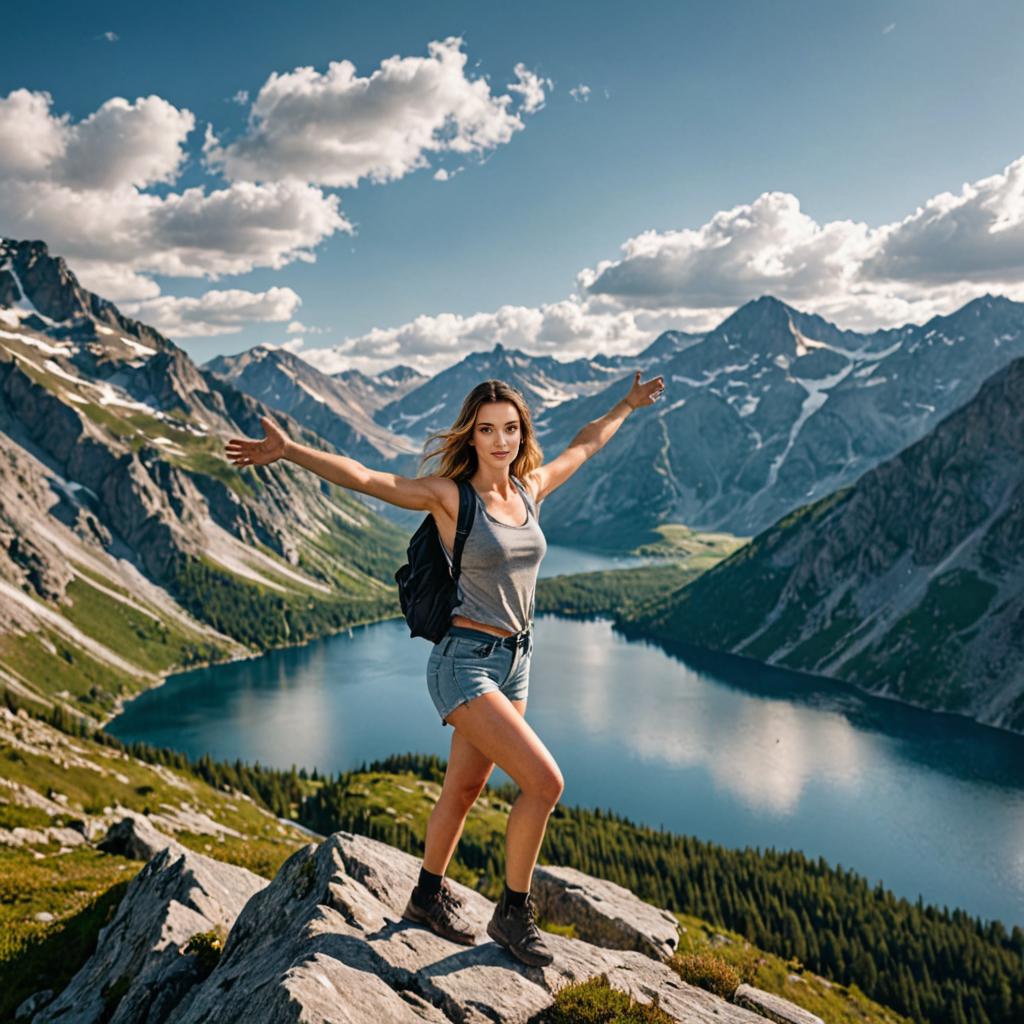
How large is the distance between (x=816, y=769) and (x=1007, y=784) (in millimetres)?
36052

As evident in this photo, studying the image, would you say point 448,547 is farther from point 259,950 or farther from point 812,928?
point 812,928

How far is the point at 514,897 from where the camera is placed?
10.4 m

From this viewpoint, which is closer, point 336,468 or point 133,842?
point 336,468

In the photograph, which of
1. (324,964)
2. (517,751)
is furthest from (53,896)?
(517,751)

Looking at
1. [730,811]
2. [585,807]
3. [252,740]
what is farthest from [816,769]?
[252,740]

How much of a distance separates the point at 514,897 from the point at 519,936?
0.58 m

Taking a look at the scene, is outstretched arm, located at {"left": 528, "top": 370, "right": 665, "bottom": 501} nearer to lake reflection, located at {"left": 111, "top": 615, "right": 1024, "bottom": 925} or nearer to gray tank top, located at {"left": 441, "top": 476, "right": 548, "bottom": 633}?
gray tank top, located at {"left": 441, "top": 476, "right": 548, "bottom": 633}

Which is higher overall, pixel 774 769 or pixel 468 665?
pixel 468 665

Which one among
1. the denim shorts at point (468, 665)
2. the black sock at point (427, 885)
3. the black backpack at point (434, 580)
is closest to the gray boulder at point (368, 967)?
the black sock at point (427, 885)

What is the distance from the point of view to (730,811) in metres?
137

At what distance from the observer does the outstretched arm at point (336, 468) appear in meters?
9.05

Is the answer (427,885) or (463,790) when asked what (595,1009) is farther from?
(463,790)

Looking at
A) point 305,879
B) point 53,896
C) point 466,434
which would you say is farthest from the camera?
point 53,896

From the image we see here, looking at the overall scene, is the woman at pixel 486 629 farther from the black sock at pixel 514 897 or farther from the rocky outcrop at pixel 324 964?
the rocky outcrop at pixel 324 964
